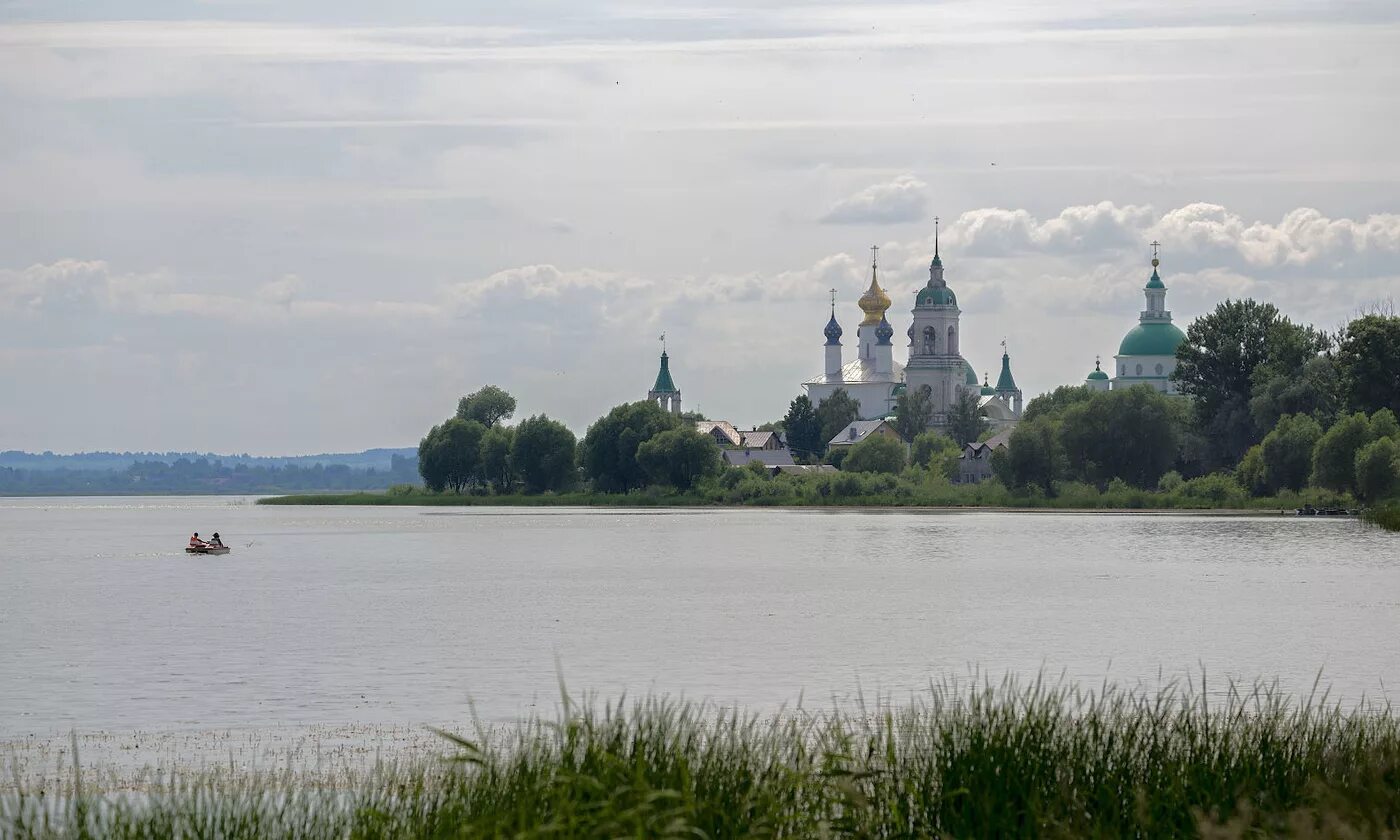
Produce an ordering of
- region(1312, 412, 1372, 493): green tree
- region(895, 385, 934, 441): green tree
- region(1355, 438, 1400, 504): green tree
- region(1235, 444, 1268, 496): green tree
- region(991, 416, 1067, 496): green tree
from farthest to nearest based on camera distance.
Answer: region(895, 385, 934, 441): green tree
region(991, 416, 1067, 496): green tree
region(1235, 444, 1268, 496): green tree
region(1312, 412, 1372, 493): green tree
region(1355, 438, 1400, 504): green tree

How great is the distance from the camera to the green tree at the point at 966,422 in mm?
175625

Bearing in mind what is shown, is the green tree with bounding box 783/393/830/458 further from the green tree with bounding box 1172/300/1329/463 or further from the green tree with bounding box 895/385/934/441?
the green tree with bounding box 1172/300/1329/463

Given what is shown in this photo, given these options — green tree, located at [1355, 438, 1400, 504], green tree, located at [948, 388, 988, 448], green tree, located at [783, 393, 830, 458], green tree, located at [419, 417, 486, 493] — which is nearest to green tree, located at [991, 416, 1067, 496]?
green tree, located at [1355, 438, 1400, 504]

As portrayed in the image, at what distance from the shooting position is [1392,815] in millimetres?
11570

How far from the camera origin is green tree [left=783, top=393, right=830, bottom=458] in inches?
7662

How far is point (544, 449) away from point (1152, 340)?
87088mm

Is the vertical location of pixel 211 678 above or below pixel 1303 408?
below

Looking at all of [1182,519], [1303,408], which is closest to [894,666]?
[1182,519]

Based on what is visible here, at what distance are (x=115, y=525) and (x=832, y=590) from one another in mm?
72435

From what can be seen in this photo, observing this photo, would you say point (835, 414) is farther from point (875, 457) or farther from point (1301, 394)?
point (1301, 394)

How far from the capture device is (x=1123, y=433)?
108m

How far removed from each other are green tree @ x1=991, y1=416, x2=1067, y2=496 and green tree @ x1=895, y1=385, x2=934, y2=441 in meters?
65.7

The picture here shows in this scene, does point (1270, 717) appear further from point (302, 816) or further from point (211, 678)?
point (211, 678)

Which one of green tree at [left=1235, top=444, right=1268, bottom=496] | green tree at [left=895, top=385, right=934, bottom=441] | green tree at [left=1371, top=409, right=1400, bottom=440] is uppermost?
green tree at [left=895, top=385, right=934, bottom=441]
